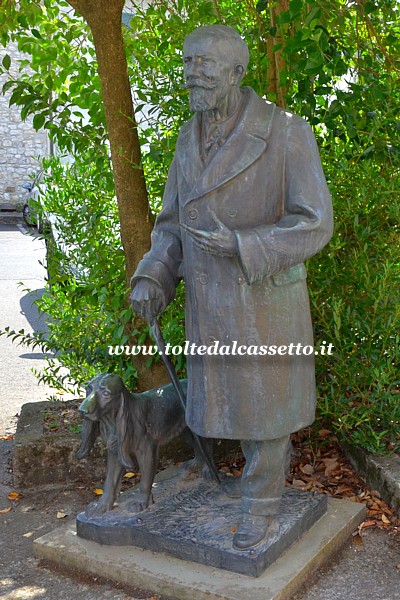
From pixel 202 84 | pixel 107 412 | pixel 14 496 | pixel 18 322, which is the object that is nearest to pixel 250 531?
pixel 107 412

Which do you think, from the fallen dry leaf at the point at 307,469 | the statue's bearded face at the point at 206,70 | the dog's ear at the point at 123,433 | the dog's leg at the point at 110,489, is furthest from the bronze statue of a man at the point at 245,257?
the fallen dry leaf at the point at 307,469

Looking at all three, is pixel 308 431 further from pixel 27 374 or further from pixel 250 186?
pixel 27 374

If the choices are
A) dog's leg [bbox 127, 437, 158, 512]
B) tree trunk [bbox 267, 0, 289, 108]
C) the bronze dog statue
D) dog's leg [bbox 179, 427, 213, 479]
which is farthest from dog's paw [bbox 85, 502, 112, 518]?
tree trunk [bbox 267, 0, 289, 108]

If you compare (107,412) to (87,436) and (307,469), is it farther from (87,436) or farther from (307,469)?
(307,469)

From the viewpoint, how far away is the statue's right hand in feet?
10.7

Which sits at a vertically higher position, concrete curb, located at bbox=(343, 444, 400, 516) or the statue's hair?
the statue's hair

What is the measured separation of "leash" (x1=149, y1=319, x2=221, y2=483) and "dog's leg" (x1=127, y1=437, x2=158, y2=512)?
22 centimetres

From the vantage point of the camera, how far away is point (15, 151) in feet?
75.4

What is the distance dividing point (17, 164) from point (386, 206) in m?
20.2

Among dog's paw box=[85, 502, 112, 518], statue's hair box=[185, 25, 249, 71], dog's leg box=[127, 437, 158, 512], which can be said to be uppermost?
statue's hair box=[185, 25, 249, 71]

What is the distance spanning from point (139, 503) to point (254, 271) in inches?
52.1

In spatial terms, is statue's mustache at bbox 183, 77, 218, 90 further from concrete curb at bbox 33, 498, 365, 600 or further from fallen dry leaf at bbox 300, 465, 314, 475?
fallen dry leaf at bbox 300, 465, 314, 475

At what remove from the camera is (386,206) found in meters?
4.24

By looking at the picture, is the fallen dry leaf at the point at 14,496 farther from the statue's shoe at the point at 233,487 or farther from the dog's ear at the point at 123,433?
the statue's shoe at the point at 233,487
